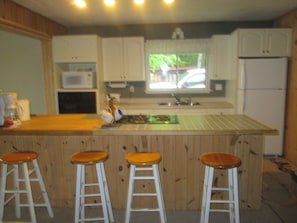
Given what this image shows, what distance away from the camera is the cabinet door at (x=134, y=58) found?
4.42 meters

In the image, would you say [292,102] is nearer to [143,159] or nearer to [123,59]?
[123,59]

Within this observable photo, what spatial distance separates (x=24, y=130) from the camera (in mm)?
2361

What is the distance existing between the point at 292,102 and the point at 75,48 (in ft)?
12.0

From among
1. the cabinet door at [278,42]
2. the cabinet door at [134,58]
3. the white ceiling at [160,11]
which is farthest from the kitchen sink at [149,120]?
the cabinet door at [278,42]

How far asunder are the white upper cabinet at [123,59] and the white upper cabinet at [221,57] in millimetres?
1278

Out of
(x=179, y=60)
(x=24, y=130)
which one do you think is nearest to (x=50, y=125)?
(x=24, y=130)

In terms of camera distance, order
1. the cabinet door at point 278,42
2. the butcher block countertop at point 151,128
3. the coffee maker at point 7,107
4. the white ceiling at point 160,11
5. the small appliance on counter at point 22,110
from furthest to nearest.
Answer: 1. the cabinet door at point 278,42
2. the white ceiling at point 160,11
3. the small appliance on counter at point 22,110
4. the coffee maker at point 7,107
5. the butcher block countertop at point 151,128

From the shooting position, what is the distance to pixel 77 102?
4312 mm

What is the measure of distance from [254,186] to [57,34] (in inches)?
155

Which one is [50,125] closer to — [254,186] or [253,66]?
[254,186]

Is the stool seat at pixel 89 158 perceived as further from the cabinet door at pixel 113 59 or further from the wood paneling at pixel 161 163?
the cabinet door at pixel 113 59

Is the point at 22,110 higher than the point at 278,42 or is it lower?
lower

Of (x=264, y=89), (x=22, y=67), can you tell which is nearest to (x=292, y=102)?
(x=264, y=89)

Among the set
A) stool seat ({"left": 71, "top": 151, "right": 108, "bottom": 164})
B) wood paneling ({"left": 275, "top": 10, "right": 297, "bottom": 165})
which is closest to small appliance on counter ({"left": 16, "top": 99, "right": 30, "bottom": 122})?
stool seat ({"left": 71, "top": 151, "right": 108, "bottom": 164})
